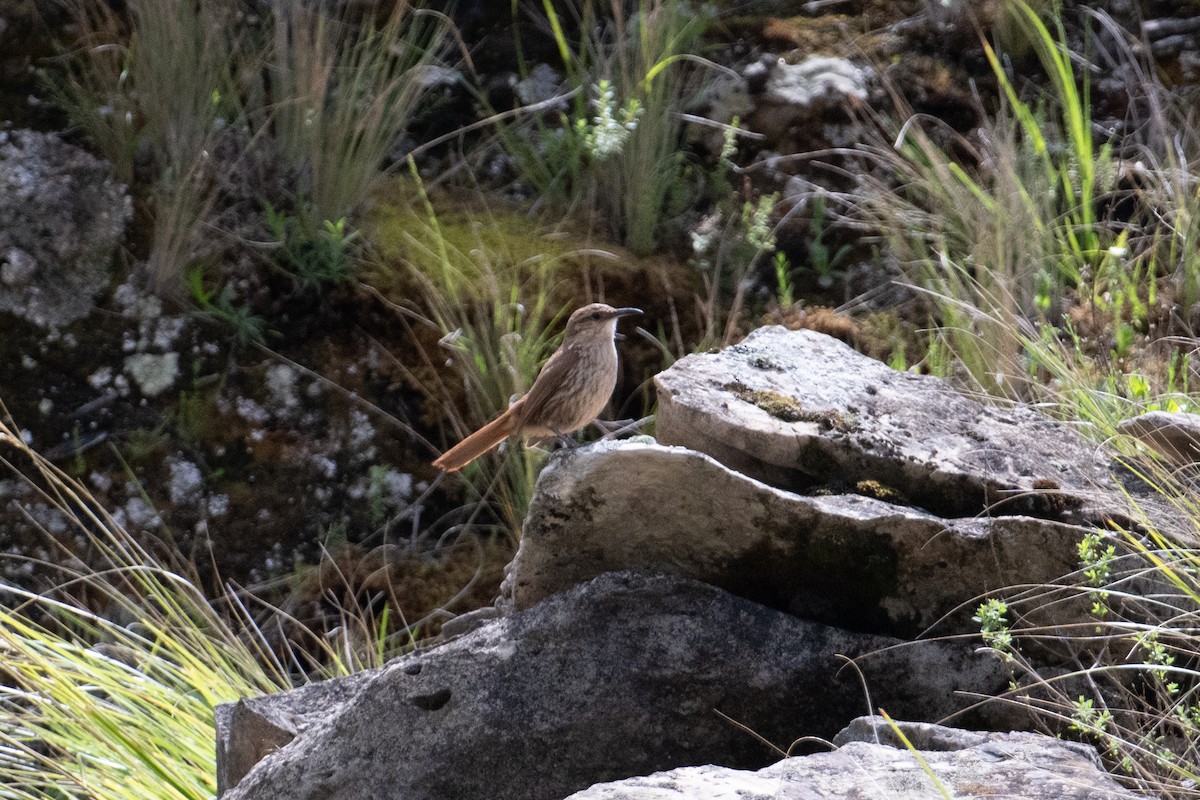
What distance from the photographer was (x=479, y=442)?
11.8ft

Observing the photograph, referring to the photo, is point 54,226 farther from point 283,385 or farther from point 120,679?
point 120,679

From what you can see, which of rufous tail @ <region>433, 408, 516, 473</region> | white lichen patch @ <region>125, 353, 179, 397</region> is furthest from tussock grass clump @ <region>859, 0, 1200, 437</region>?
white lichen patch @ <region>125, 353, 179, 397</region>

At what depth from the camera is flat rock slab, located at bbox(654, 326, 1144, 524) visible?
9.10 ft

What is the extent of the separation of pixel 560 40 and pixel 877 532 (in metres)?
2.88

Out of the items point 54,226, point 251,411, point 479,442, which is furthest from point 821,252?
point 54,226

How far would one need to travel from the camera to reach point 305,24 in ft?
15.5

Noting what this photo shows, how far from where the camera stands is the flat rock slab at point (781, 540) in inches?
102

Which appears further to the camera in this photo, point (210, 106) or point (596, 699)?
point (210, 106)

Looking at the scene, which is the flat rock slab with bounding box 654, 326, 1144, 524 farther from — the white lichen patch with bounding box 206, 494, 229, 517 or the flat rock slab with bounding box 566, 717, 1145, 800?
the white lichen patch with bounding box 206, 494, 229, 517

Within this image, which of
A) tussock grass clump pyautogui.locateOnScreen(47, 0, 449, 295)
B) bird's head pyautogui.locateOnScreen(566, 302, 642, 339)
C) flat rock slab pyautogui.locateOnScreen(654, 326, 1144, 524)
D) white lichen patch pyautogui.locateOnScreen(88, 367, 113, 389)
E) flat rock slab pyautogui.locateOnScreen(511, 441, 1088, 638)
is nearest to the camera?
flat rock slab pyautogui.locateOnScreen(511, 441, 1088, 638)

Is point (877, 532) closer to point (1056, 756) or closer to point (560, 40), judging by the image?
point (1056, 756)

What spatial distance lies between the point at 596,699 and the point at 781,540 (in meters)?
0.50

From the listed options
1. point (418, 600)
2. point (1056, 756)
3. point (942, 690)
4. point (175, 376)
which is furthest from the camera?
point (175, 376)

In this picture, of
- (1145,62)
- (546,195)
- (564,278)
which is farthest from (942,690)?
(1145,62)
